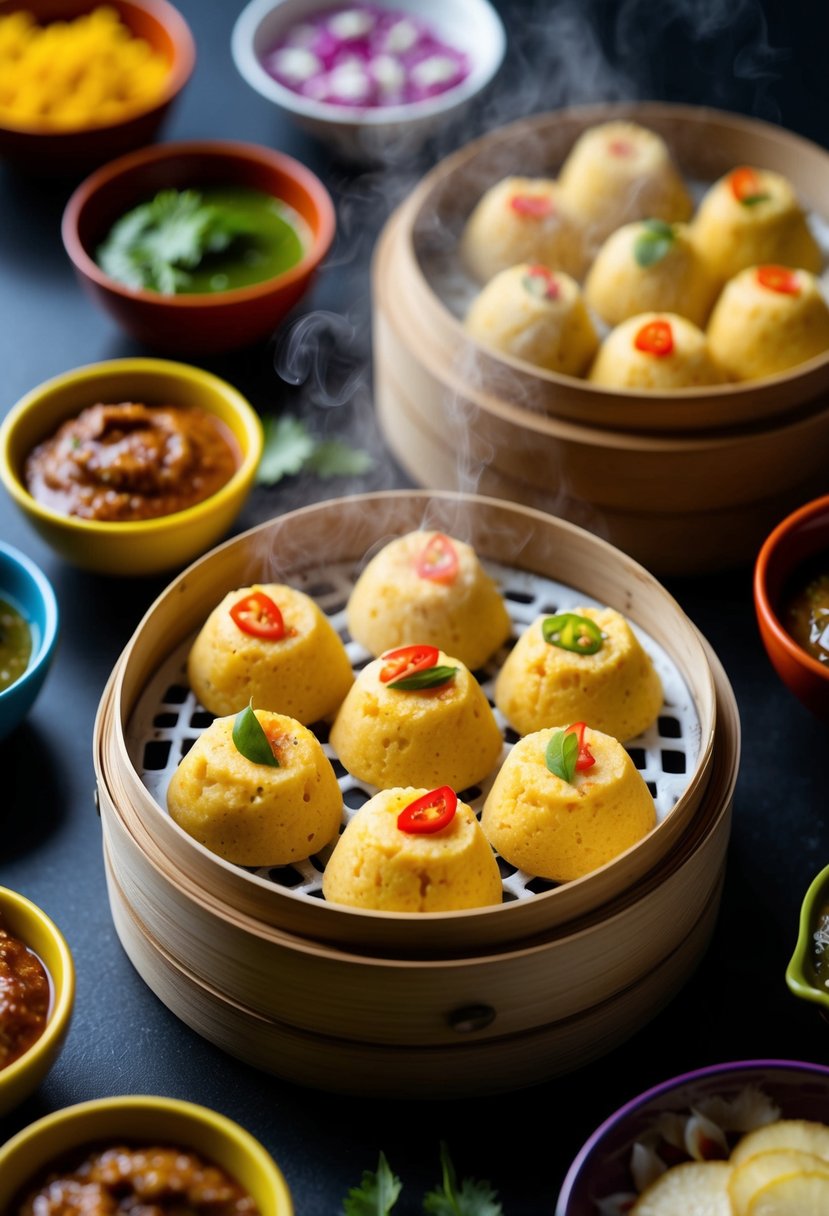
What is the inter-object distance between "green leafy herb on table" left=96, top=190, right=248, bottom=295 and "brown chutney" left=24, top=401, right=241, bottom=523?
1.92ft

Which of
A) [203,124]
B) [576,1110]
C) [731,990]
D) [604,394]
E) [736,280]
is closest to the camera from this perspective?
[576,1110]

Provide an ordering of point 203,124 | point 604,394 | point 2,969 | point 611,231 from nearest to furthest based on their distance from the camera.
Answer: point 2,969 → point 604,394 → point 611,231 → point 203,124

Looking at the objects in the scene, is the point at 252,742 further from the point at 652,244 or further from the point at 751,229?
the point at 751,229

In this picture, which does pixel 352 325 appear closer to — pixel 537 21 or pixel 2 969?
pixel 537 21

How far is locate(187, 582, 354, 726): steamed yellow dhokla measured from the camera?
9.19 ft

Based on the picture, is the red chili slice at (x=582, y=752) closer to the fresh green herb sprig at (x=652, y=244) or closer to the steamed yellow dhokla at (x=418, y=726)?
the steamed yellow dhokla at (x=418, y=726)

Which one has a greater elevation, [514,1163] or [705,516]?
[705,516]

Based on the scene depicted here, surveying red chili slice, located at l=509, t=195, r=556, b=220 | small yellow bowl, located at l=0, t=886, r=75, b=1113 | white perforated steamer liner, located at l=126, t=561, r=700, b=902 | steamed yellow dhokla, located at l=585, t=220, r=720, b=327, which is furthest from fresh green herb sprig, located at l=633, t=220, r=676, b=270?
small yellow bowl, located at l=0, t=886, r=75, b=1113

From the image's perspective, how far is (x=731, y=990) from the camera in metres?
2.77

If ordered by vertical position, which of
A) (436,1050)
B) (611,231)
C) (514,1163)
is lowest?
(514,1163)

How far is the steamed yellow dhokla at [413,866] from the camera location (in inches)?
95.0

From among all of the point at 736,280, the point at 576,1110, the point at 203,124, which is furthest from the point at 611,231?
the point at 576,1110

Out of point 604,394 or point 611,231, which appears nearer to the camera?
point 604,394

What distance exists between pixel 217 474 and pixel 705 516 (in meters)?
1.11
